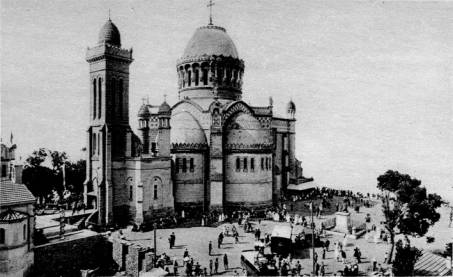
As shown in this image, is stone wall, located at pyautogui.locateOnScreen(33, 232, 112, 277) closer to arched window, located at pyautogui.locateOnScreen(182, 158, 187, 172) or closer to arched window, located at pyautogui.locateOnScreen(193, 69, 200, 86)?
arched window, located at pyautogui.locateOnScreen(182, 158, 187, 172)

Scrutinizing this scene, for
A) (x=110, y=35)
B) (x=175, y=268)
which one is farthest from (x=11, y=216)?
(x=110, y=35)

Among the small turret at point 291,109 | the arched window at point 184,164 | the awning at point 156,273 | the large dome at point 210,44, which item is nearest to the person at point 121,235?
the awning at point 156,273

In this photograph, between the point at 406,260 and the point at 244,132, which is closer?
the point at 406,260

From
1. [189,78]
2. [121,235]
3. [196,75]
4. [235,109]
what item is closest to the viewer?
[121,235]

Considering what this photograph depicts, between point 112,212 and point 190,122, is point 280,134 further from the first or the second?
point 112,212

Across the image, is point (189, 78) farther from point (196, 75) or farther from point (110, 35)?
point (110, 35)

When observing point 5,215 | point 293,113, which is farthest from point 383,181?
point 293,113
